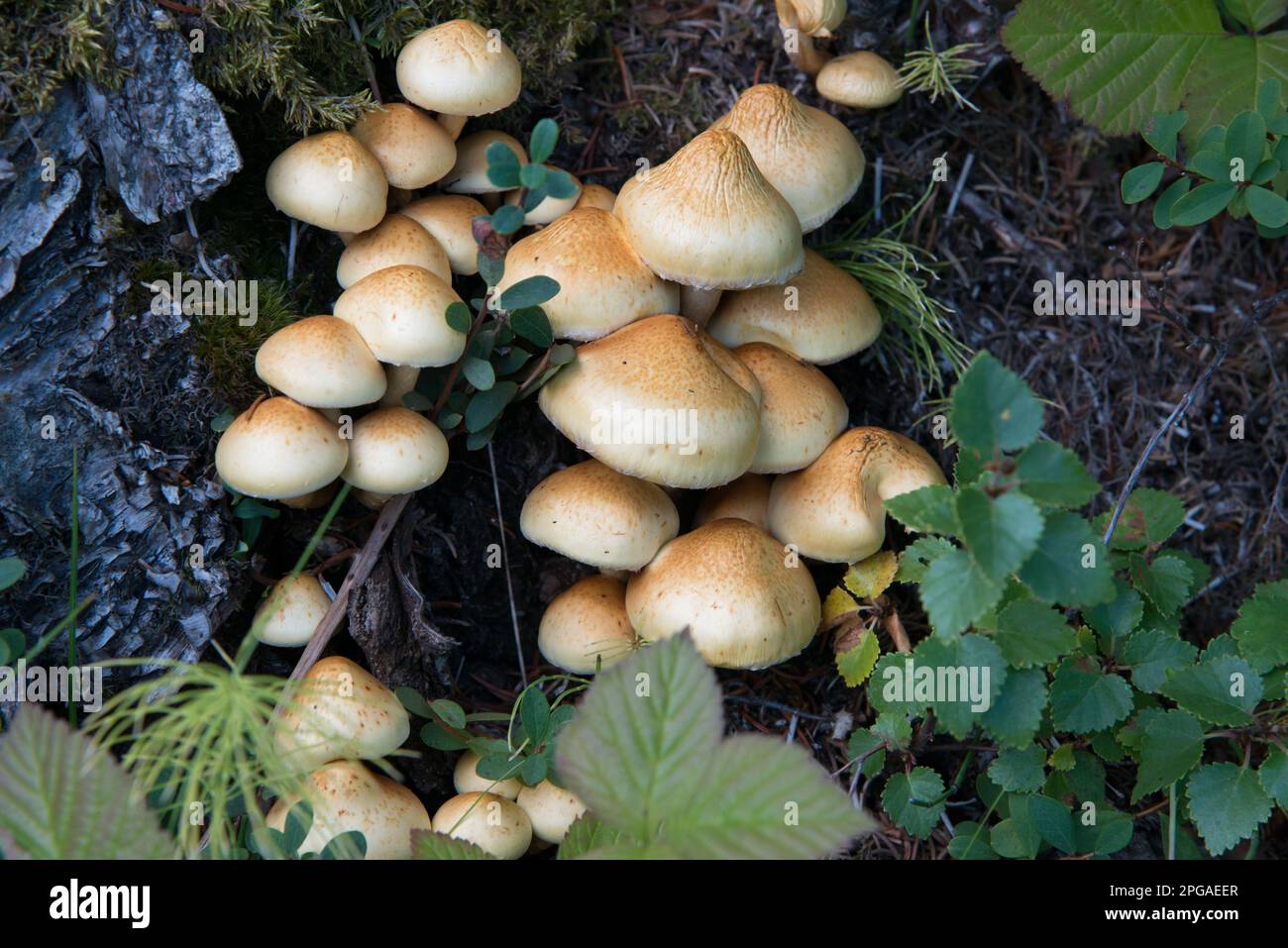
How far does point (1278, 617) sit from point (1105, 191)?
1.99m

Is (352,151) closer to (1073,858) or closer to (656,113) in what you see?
(656,113)

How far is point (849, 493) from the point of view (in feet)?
10.7

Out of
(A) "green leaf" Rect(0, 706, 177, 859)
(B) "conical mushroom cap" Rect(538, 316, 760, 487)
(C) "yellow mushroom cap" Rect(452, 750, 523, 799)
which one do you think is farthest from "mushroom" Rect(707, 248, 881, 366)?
(A) "green leaf" Rect(0, 706, 177, 859)

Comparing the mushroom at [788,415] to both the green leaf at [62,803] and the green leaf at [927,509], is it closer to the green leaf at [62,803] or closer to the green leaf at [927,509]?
the green leaf at [927,509]

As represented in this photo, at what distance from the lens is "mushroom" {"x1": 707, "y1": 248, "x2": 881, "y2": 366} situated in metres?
3.47

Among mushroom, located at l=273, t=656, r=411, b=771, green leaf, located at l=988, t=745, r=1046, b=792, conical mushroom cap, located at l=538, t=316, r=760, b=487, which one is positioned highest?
conical mushroom cap, located at l=538, t=316, r=760, b=487

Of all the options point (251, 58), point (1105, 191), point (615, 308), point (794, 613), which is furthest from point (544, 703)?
point (1105, 191)

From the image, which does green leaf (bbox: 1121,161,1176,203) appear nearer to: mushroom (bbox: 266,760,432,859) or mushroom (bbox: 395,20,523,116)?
mushroom (bbox: 395,20,523,116)

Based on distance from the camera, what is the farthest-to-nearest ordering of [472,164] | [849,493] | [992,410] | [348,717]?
[472,164]
[849,493]
[348,717]
[992,410]

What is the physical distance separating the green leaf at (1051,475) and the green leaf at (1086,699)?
2.79 ft

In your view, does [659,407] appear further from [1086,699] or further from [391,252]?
[1086,699]

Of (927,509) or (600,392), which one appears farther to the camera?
(600,392)

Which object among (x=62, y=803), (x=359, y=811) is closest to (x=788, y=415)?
(x=359, y=811)

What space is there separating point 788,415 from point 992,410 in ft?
3.50
